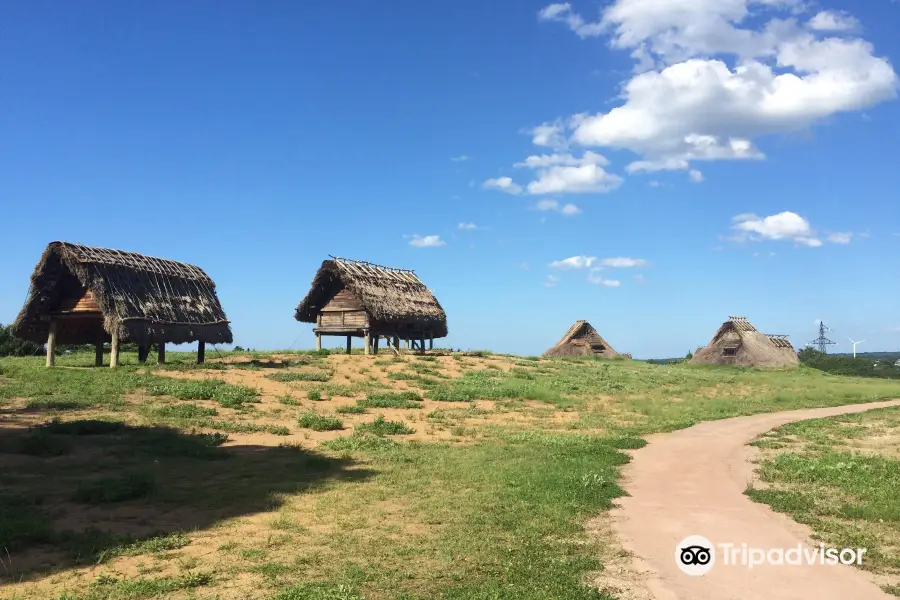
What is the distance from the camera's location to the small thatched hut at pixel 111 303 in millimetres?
21797

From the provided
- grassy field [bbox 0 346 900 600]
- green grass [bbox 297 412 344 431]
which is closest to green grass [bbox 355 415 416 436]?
grassy field [bbox 0 346 900 600]

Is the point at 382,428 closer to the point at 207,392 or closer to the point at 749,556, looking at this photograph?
the point at 207,392

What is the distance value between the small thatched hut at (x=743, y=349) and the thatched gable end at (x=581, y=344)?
312 inches

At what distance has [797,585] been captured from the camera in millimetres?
5914

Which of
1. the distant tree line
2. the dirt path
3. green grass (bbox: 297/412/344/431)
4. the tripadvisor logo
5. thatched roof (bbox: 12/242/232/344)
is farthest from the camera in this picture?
the distant tree line

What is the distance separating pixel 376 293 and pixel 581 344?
79.9 ft

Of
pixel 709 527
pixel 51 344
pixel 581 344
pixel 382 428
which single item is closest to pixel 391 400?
pixel 382 428

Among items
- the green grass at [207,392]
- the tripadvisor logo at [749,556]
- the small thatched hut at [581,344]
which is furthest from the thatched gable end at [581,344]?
the tripadvisor logo at [749,556]

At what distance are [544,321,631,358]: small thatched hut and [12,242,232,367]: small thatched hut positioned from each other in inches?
1249

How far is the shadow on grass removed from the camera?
6.69 metres

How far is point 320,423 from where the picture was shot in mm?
15070

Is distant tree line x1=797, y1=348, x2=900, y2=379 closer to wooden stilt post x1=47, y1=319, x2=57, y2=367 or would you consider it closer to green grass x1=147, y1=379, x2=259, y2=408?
green grass x1=147, y1=379, x2=259, y2=408

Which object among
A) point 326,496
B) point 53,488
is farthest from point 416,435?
point 53,488

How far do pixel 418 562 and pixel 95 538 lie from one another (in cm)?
359
